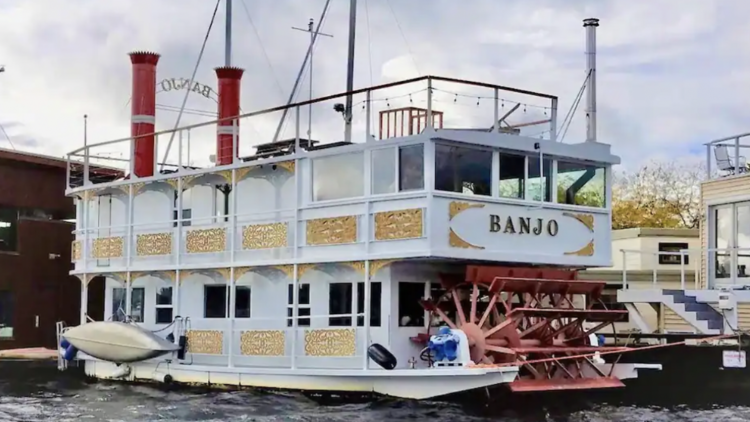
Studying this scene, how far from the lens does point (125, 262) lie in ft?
69.4

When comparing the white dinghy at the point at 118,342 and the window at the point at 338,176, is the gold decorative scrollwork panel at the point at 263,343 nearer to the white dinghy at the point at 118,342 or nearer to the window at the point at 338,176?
the white dinghy at the point at 118,342

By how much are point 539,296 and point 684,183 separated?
3223 centimetres

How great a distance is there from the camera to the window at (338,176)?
686 inches

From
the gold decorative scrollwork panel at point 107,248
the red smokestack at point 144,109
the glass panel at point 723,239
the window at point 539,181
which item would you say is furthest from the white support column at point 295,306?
the glass panel at point 723,239

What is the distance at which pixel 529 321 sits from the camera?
18828mm

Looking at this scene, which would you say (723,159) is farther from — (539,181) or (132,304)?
(132,304)

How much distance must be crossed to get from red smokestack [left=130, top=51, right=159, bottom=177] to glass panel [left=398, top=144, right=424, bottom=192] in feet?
24.4

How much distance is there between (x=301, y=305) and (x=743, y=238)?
9.98 metres

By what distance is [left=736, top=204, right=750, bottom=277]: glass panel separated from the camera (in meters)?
22.9

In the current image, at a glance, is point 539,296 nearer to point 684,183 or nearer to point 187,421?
point 187,421

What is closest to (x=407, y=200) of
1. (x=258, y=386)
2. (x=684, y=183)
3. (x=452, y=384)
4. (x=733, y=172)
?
(x=452, y=384)

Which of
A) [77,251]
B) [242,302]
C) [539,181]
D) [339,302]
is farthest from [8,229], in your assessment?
[539,181]

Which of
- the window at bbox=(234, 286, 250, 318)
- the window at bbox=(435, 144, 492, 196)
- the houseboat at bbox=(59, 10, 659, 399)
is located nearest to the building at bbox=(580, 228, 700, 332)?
the houseboat at bbox=(59, 10, 659, 399)

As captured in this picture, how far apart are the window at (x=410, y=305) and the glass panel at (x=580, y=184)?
2.79 metres
